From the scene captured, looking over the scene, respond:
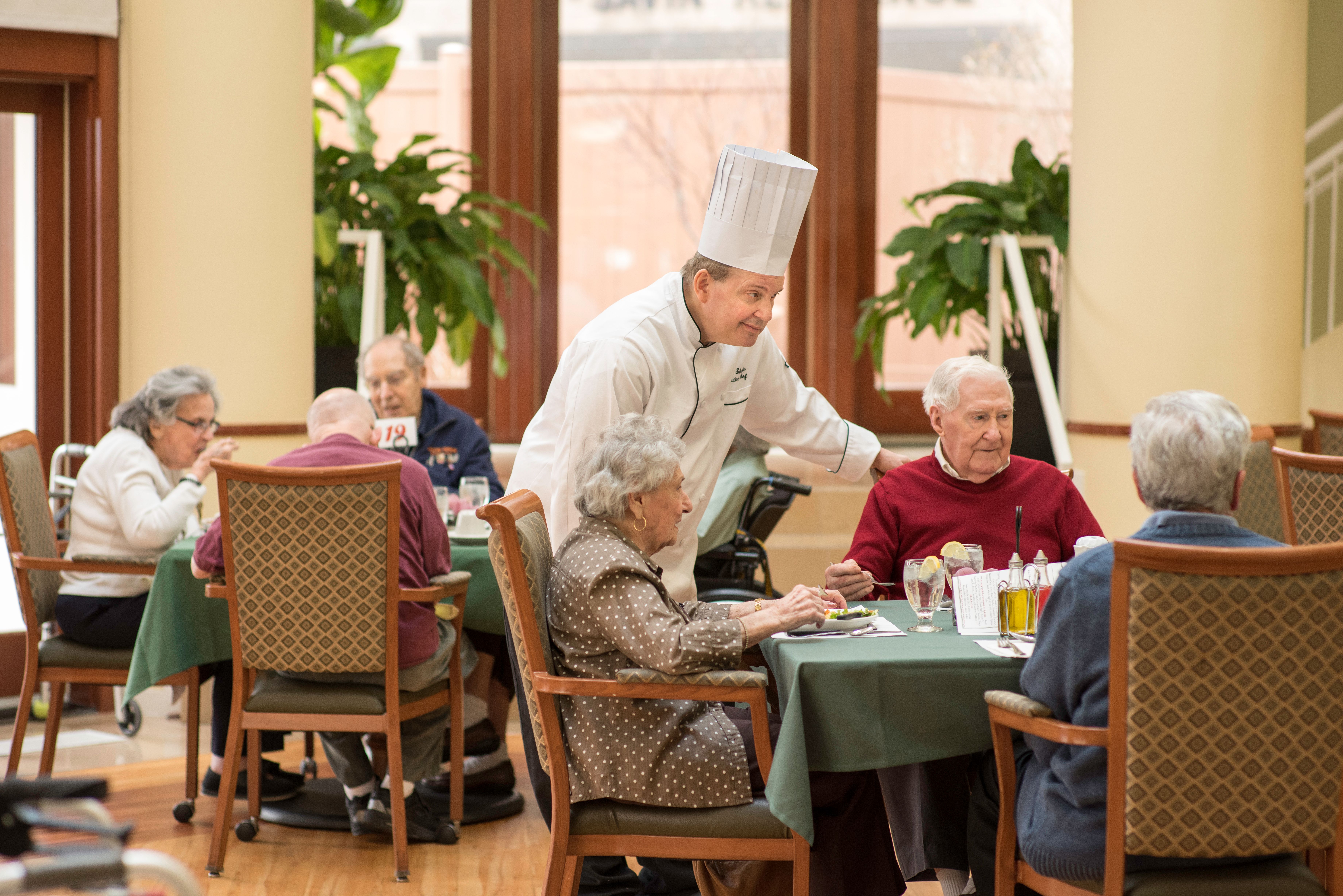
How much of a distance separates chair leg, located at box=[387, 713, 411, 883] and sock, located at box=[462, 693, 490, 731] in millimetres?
496

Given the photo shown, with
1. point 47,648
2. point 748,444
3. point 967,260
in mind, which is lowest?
point 47,648

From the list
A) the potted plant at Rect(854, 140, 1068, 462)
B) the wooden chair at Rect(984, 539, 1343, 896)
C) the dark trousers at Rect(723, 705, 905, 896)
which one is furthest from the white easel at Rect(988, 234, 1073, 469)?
the wooden chair at Rect(984, 539, 1343, 896)

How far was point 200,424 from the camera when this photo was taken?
12.6 ft

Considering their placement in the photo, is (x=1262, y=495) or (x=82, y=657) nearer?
(x=82, y=657)

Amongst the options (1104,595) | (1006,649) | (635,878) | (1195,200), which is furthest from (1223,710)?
(1195,200)

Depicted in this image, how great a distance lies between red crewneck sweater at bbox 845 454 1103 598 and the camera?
2945 mm

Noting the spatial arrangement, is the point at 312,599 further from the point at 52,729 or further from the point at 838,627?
the point at 838,627

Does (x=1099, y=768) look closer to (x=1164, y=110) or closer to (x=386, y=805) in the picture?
(x=386, y=805)

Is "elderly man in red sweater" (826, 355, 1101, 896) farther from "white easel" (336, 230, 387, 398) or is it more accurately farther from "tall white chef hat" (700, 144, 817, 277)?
"white easel" (336, 230, 387, 398)

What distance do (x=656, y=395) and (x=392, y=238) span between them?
2880 millimetres

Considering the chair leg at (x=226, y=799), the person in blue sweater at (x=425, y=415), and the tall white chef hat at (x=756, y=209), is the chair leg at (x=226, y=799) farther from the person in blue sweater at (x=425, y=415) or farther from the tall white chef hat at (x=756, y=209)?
the tall white chef hat at (x=756, y=209)

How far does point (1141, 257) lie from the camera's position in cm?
479

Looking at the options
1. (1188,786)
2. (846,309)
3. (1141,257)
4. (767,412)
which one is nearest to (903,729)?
(1188,786)

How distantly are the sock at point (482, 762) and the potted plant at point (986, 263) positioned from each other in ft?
7.98
